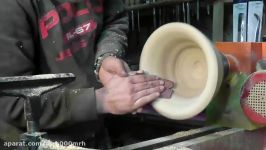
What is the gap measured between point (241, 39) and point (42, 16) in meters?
0.74

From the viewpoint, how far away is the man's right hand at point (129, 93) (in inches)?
36.5

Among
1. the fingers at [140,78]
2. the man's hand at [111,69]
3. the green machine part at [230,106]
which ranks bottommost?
the green machine part at [230,106]

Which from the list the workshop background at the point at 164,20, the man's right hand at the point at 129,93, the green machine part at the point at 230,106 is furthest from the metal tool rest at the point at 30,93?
the workshop background at the point at 164,20

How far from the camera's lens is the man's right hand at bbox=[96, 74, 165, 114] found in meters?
0.93

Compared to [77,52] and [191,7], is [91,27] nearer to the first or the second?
[77,52]

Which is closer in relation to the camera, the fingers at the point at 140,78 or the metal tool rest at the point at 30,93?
the metal tool rest at the point at 30,93

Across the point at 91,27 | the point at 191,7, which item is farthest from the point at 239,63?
the point at 191,7

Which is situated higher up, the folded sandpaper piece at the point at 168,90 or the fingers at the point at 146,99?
the folded sandpaper piece at the point at 168,90

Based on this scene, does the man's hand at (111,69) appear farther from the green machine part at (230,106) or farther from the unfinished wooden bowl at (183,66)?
the green machine part at (230,106)

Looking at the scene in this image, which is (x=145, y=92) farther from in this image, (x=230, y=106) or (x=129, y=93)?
(x=230, y=106)

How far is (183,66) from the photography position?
3.28 ft

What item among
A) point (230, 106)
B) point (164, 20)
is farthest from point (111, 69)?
point (164, 20)

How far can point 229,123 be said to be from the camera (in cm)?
98

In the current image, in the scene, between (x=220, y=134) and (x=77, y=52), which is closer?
(x=220, y=134)
